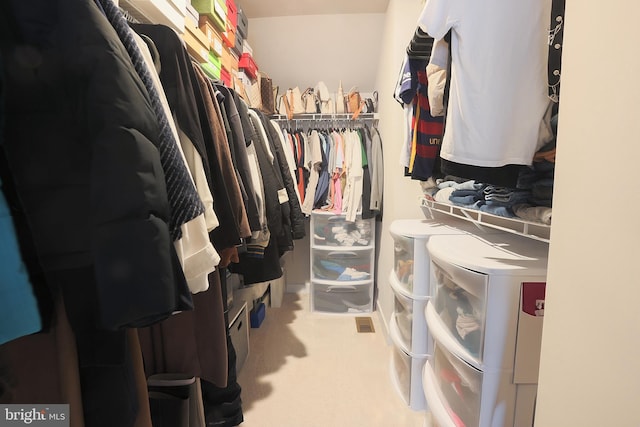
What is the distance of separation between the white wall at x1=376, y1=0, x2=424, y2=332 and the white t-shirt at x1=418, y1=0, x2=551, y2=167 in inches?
35.7

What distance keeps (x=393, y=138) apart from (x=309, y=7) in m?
1.27

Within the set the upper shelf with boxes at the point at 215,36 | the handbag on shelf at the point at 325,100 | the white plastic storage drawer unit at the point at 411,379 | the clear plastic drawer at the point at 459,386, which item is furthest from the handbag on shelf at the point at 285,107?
the clear plastic drawer at the point at 459,386

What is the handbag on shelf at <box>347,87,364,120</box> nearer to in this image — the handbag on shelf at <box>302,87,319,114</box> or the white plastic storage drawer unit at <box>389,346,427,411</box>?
the handbag on shelf at <box>302,87,319,114</box>

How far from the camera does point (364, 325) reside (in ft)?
6.86

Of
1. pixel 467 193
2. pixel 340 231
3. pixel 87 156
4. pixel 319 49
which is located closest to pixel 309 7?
pixel 319 49

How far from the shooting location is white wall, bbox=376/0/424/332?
65.7 inches

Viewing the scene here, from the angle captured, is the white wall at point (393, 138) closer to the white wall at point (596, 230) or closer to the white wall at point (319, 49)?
the white wall at point (319, 49)

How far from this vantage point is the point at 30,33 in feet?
1.39

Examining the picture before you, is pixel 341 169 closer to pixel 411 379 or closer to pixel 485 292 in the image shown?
pixel 411 379

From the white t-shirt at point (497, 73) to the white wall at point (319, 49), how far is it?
5.77 ft

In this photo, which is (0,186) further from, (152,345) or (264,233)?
(264,233)

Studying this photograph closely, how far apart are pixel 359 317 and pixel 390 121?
A: 1.50 m

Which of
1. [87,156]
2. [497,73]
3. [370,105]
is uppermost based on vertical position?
[370,105]

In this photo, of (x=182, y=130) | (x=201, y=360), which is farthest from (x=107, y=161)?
(x=201, y=360)
